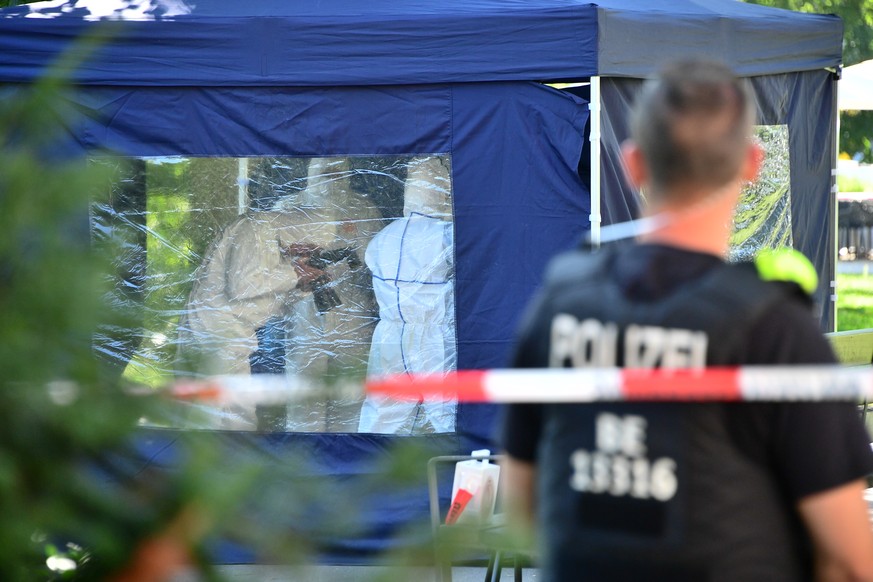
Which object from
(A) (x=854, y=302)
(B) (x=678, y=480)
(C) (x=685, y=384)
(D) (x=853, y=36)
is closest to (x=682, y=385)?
(C) (x=685, y=384)

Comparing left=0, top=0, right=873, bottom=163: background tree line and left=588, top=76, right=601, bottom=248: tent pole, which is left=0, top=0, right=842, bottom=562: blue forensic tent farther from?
left=0, top=0, right=873, bottom=163: background tree line

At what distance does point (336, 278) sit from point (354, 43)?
1179 mm

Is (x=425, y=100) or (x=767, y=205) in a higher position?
(x=425, y=100)

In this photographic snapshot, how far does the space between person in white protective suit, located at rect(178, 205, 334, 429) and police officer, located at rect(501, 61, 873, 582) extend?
3.99m

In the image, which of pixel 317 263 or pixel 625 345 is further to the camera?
pixel 317 263

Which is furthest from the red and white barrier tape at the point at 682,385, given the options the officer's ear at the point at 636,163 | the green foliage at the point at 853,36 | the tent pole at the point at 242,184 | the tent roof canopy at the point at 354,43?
the green foliage at the point at 853,36

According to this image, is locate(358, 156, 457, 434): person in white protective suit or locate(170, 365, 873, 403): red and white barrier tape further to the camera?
locate(358, 156, 457, 434): person in white protective suit

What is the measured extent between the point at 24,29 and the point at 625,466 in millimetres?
4736

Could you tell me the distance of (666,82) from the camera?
1574 millimetres

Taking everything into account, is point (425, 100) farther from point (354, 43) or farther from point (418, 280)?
point (418, 280)

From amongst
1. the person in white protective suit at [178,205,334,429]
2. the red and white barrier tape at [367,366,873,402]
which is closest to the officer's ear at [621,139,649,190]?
the red and white barrier tape at [367,366,873,402]

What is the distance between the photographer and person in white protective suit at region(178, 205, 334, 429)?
5512 mm

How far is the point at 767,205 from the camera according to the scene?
6.55m

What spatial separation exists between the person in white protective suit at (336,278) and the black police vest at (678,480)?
3.97 meters
